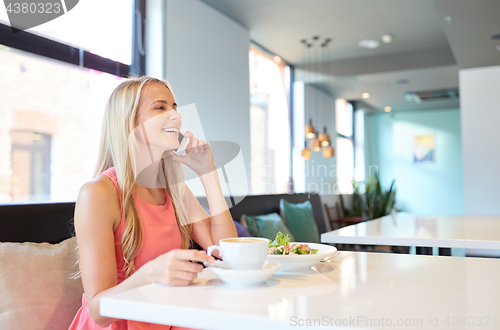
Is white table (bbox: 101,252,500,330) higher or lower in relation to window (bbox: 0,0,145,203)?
lower

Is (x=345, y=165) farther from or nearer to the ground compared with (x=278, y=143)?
nearer to the ground

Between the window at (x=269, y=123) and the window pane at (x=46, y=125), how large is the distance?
2.23 metres

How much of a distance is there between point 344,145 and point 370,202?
1.59 meters

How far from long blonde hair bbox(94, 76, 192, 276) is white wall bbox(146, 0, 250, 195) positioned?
195 cm

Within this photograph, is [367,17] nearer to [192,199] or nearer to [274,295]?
[192,199]

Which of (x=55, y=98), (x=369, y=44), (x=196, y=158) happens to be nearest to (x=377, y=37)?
(x=369, y=44)

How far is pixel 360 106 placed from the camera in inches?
326

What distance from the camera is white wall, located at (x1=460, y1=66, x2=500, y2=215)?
4.20 metres

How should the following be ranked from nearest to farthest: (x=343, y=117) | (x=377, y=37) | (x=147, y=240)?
(x=147, y=240)
(x=377, y=37)
(x=343, y=117)

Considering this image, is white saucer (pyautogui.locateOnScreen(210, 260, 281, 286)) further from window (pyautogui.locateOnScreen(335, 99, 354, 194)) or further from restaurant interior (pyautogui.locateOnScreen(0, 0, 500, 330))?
window (pyautogui.locateOnScreen(335, 99, 354, 194))

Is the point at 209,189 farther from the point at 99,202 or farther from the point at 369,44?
the point at 369,44

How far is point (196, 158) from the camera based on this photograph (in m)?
1.30

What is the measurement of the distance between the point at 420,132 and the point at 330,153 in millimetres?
4390

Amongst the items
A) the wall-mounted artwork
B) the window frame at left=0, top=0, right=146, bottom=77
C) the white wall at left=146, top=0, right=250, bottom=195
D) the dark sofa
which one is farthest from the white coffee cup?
the wall-mounted artwork
